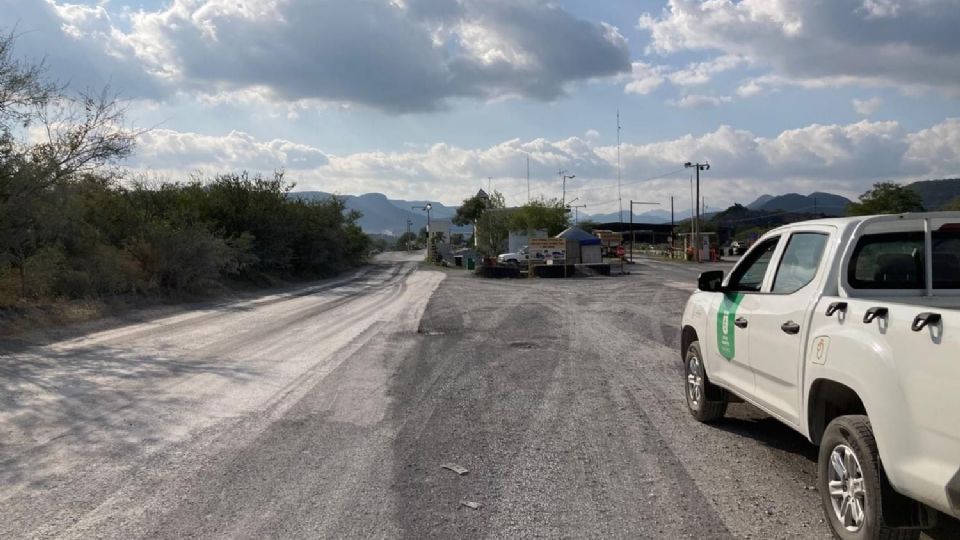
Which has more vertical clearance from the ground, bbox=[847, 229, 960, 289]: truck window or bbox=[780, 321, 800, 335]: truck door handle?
bbox=[847, 229, 960, 289]: truck window

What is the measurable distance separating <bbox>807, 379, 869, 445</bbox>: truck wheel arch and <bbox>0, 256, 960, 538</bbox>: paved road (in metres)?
0.58

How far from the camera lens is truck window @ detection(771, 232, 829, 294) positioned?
17.1 ft

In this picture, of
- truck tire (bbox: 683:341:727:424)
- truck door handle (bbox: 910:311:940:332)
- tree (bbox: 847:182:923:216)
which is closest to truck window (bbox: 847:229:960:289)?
truck door handle (bbox: 910:311:940:332)

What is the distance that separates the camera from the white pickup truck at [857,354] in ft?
11.2

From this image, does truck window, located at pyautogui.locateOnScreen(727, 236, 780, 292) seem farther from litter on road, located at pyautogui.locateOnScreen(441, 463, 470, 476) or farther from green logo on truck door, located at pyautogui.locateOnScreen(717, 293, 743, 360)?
litter on road, located at pyautogui.locateOnScreen(441, 463, 470, 476)

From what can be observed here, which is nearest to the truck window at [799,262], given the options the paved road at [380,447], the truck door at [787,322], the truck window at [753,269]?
the truck door at [787,322]

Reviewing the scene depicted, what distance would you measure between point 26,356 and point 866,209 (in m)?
67.3

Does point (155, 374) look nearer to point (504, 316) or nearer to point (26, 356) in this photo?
point (26, 356)

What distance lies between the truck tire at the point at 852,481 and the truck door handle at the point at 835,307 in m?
0.62

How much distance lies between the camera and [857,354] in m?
3.99

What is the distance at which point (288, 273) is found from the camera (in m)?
39.4

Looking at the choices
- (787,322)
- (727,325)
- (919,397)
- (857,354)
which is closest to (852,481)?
(857,354)

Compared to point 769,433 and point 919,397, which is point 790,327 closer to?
point 919,397

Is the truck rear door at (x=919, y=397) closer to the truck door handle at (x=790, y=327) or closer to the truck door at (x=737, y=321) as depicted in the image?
the truck door handle at (x=790, y=327)
